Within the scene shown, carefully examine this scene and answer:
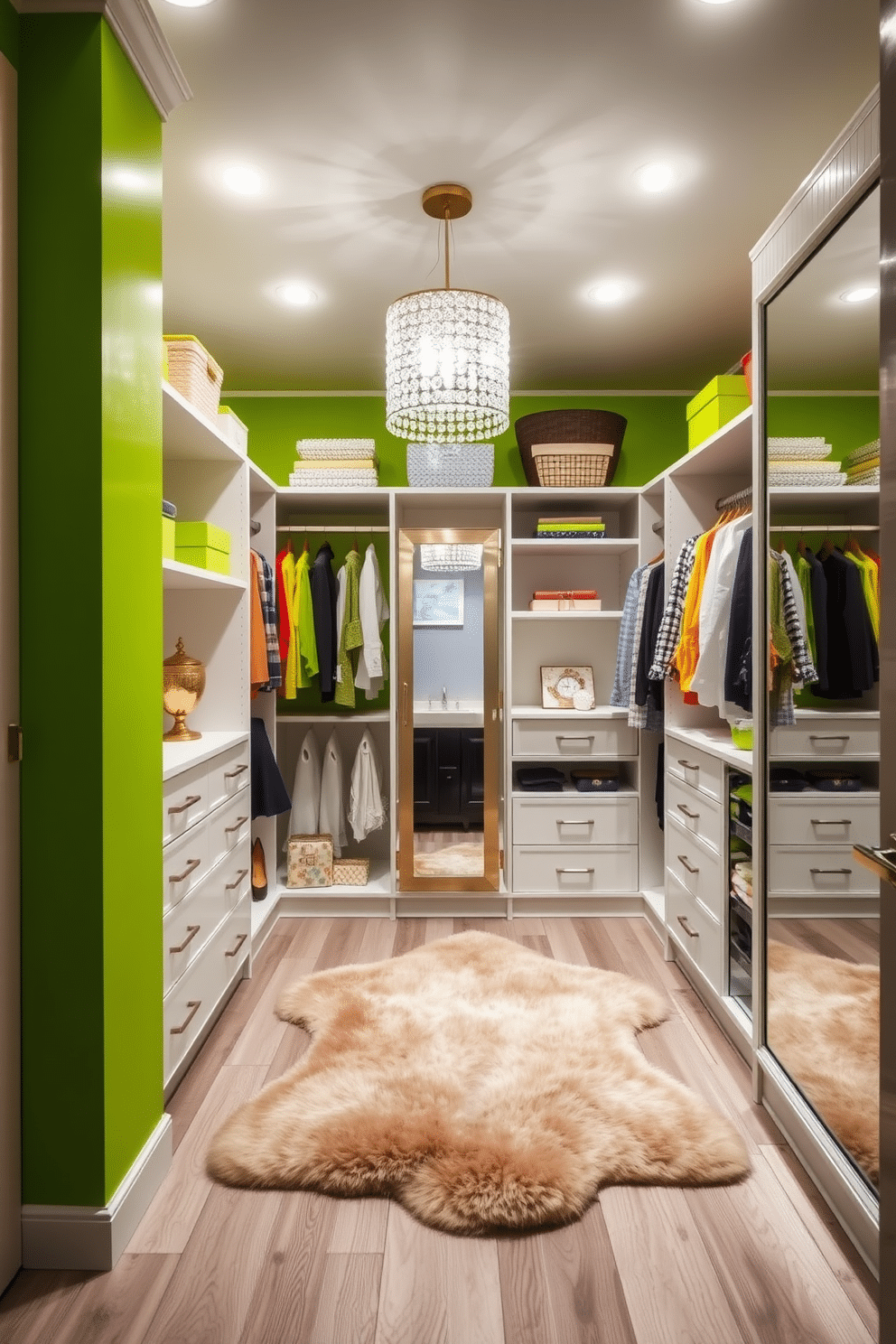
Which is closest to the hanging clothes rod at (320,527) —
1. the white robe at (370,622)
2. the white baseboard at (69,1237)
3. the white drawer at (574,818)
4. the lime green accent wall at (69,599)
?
the white robe at (370,622)

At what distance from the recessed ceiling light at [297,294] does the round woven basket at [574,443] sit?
1.16 meters

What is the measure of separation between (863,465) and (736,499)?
1.54m

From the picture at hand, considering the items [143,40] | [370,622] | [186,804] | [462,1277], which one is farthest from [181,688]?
[462,1277]

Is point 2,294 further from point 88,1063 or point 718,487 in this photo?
point 718,487

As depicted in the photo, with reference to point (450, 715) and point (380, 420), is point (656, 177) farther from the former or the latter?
point (450, 715)

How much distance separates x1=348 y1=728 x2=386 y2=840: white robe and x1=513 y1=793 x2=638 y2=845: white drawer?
0.67 meters

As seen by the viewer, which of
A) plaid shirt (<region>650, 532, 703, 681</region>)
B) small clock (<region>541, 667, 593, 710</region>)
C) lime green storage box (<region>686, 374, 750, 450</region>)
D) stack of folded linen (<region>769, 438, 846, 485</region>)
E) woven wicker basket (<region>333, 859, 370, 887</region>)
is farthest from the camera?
small clock (<region>541, 667, 593, 710</region>)

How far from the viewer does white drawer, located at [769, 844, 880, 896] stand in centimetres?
162

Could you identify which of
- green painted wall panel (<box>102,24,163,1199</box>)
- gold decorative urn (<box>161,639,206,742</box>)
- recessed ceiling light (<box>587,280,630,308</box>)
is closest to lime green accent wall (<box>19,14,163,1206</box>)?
green painted wall panel (<box>102,24,163,1199</box>)

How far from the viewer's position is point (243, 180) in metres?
2.42

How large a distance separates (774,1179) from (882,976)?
1050mm

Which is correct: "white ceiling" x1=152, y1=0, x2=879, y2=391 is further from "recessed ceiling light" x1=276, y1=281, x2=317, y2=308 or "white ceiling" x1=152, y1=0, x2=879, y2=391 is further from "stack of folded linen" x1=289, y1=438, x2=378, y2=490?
"stack of folded linen" x1=289, y1=438, x2=378, y2=490

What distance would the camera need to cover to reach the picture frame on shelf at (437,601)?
3.75 m

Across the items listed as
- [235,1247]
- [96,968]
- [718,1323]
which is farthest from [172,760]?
[718,1323]
